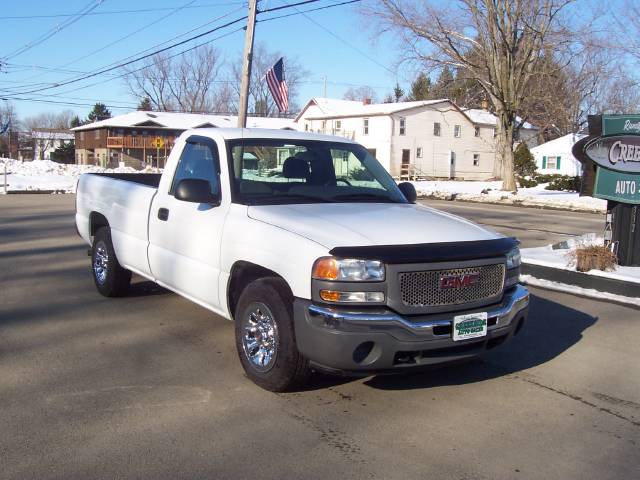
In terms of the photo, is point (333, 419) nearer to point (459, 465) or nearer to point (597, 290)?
point (459, 465)

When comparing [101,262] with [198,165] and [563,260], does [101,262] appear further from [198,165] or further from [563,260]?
[563,260]

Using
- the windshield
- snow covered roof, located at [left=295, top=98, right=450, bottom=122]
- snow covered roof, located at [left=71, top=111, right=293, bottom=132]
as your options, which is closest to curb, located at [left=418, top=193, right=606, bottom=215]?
the windshield

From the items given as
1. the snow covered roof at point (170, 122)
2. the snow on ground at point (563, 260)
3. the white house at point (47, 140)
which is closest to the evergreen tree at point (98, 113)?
the white house at point (47, 140)

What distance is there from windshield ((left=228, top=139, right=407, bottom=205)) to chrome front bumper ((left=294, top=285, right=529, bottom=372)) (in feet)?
4.50

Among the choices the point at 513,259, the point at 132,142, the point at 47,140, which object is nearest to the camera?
the point at 513,259

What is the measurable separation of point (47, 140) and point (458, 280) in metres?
121

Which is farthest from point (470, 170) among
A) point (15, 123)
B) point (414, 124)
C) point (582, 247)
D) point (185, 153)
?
point (15, 123)

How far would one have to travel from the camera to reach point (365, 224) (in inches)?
177

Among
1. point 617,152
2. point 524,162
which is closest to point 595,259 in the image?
point 617,152

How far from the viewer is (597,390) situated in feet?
16.0

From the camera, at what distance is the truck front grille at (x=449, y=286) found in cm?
411

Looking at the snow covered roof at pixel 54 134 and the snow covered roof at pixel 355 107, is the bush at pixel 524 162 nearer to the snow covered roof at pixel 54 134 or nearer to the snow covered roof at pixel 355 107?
the snow covered roof at pixel 355 107

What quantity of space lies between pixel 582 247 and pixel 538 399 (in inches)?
188

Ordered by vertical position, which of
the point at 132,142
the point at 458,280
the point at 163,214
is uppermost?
the point at 132,142
